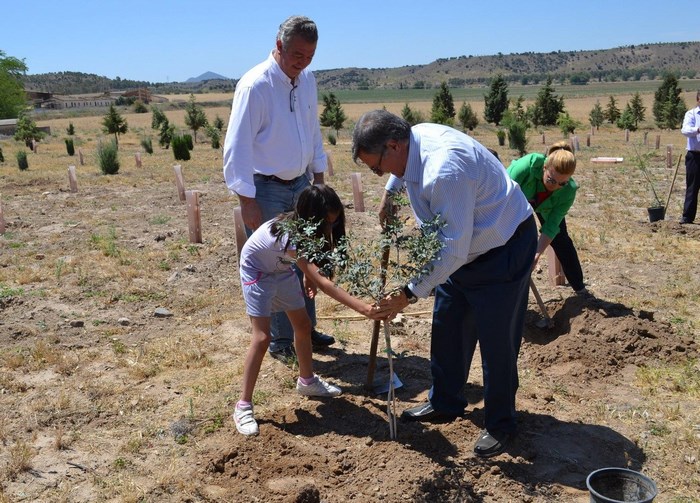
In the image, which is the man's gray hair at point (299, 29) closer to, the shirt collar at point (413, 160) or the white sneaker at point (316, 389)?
the shirt collar at point (413, 160)

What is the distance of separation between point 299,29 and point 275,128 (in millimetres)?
651

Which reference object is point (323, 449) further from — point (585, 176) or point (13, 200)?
point (585, 176)

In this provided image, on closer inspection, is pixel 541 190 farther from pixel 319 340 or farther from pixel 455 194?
pixel 455 194

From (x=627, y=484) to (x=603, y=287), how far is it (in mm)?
3840

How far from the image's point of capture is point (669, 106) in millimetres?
35031

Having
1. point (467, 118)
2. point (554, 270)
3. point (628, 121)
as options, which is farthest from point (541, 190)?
point (467, 118)

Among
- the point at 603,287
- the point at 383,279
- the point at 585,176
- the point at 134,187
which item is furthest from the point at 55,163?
the point at 383,279

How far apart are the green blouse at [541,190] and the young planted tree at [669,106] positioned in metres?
33.8

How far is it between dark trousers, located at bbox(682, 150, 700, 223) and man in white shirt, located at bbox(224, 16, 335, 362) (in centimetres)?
653

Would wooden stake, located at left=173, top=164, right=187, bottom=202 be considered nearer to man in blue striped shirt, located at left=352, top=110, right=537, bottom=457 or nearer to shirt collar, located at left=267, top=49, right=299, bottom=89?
shirt collar, located at left=267, top=49, right=299, bottom=89

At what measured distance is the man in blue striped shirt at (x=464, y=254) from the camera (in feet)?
9.77

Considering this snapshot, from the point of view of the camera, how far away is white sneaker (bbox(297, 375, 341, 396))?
14.1 ft

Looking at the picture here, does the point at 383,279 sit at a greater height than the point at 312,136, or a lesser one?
lesser

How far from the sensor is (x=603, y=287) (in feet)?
21.7
